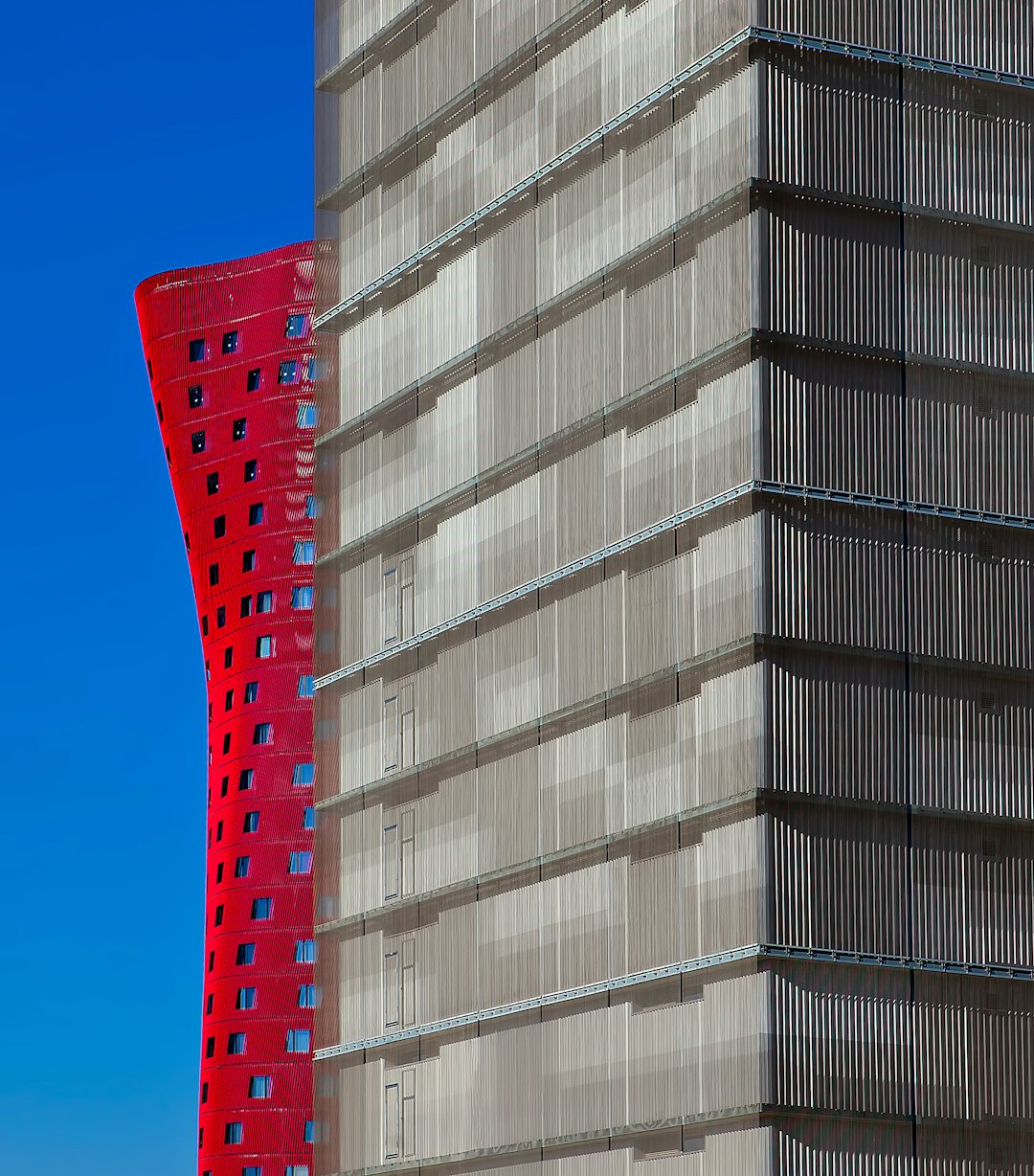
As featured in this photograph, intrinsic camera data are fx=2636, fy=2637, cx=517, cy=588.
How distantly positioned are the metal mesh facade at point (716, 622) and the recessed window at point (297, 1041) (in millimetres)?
40735

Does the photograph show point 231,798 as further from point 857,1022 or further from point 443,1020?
point 857,1022

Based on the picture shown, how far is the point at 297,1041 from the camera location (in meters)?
83.9

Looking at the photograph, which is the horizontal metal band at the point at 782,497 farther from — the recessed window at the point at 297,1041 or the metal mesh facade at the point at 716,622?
the recessed window at the point at 297,1041

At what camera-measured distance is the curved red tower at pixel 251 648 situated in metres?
84.4

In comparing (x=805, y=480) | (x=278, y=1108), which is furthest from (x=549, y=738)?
(x=278, y=1108)

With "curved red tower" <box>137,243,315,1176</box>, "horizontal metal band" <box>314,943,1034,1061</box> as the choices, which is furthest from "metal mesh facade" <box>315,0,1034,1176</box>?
"curved red tower" <box>137,243,315,1176</box>

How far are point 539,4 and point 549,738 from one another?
11.7 meters

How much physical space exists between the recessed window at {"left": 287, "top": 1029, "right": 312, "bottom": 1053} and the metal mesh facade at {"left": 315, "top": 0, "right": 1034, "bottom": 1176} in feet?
134

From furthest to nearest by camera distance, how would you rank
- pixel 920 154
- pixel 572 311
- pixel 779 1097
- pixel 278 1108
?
pixel 278 1108 → pixel 572 311 → pixel 920 154 → pixel 779 1097

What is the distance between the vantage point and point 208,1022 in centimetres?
8725

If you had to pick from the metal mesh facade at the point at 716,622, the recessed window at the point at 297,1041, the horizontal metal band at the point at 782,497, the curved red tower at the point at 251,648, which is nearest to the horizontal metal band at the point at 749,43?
the metal mesh facade at the point at 716,622

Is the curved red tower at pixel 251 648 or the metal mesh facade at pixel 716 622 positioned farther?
the curved red tower at pixel 251 648

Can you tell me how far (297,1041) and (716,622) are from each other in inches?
2014

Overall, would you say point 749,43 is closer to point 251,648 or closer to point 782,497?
point 782,497
